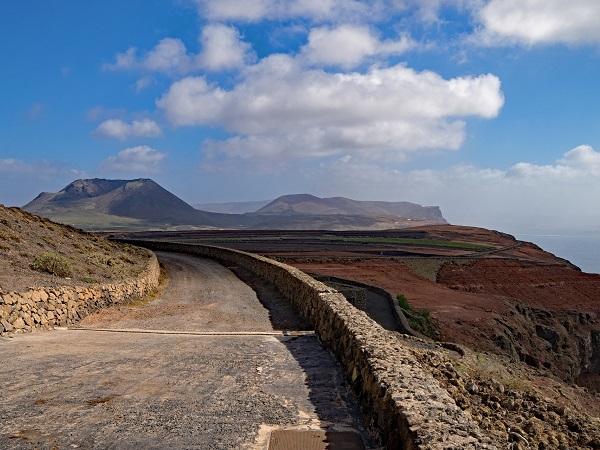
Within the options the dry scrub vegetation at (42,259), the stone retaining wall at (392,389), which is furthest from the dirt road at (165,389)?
the dry scrub vegetation at (42,259)

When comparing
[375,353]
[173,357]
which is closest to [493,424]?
[375,353]

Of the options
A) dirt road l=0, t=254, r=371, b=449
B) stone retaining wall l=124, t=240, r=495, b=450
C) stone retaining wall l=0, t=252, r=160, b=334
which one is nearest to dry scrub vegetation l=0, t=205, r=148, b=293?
stone retaining wall l=0, t=252, r=160, b=334

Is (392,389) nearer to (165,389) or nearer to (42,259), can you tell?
(165,389)

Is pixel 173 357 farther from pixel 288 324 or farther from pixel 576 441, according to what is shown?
pixel 576 441

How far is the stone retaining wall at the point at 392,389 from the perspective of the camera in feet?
14.5

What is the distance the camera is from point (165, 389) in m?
7.29

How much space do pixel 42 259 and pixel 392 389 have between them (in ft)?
50.5

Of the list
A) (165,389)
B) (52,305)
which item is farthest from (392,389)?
(52,305)

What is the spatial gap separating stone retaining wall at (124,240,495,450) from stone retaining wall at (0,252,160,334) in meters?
7.10

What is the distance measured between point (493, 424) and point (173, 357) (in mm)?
5845

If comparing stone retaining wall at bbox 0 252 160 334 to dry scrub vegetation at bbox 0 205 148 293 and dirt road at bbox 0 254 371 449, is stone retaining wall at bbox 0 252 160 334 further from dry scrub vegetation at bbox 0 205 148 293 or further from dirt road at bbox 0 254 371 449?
dirt road at bbox 0 254 371 449

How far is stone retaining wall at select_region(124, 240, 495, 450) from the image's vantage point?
4.41 meters

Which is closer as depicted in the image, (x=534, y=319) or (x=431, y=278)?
(x=534, y=319)

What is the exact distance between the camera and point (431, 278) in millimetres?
48844
